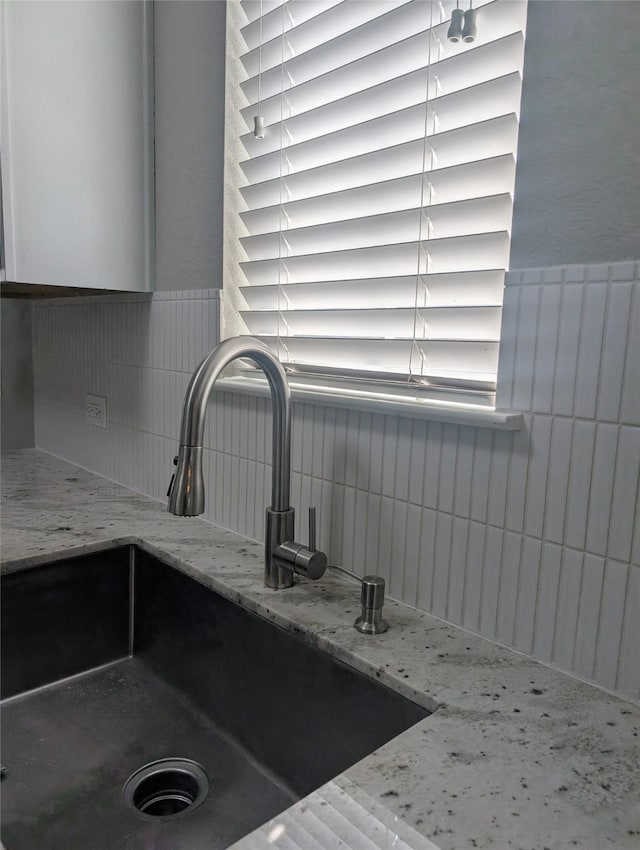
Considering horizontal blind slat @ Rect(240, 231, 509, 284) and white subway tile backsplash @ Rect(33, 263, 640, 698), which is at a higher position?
horizontal blind slat @ Rect(240, 231, 509, 284)

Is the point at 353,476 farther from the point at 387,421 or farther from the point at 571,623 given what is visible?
the point at 571,623

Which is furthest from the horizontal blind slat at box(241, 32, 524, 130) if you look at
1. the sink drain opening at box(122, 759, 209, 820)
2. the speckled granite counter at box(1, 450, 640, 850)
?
the sink drain opening at box(122, 759, 209, 820)

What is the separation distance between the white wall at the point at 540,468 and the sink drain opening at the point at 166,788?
0.38 metres

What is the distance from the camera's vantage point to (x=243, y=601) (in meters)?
0.97

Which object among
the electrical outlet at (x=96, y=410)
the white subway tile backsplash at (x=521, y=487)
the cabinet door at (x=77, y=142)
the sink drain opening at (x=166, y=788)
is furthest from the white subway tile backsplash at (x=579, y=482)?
the electrical outlet at (x=96, y=410)

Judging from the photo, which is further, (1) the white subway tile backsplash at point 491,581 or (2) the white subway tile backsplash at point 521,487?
(1) the white subway tile backsplash at point 491,581

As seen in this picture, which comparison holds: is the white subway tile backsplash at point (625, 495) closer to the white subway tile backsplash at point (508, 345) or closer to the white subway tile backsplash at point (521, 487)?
the white subway tile backsplash at point (521, 487)

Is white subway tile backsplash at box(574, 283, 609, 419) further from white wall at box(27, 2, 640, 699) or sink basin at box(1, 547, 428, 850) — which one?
sink basin at box(1, 547, 428, 850)

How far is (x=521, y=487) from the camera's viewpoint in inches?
31.2

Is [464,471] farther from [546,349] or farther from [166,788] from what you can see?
[166,788]

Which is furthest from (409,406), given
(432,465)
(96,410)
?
(96,410)

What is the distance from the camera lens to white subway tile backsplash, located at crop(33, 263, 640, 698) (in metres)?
0.70

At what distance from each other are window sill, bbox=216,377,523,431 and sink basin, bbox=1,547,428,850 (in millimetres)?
348

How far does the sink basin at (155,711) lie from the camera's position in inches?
31.4
